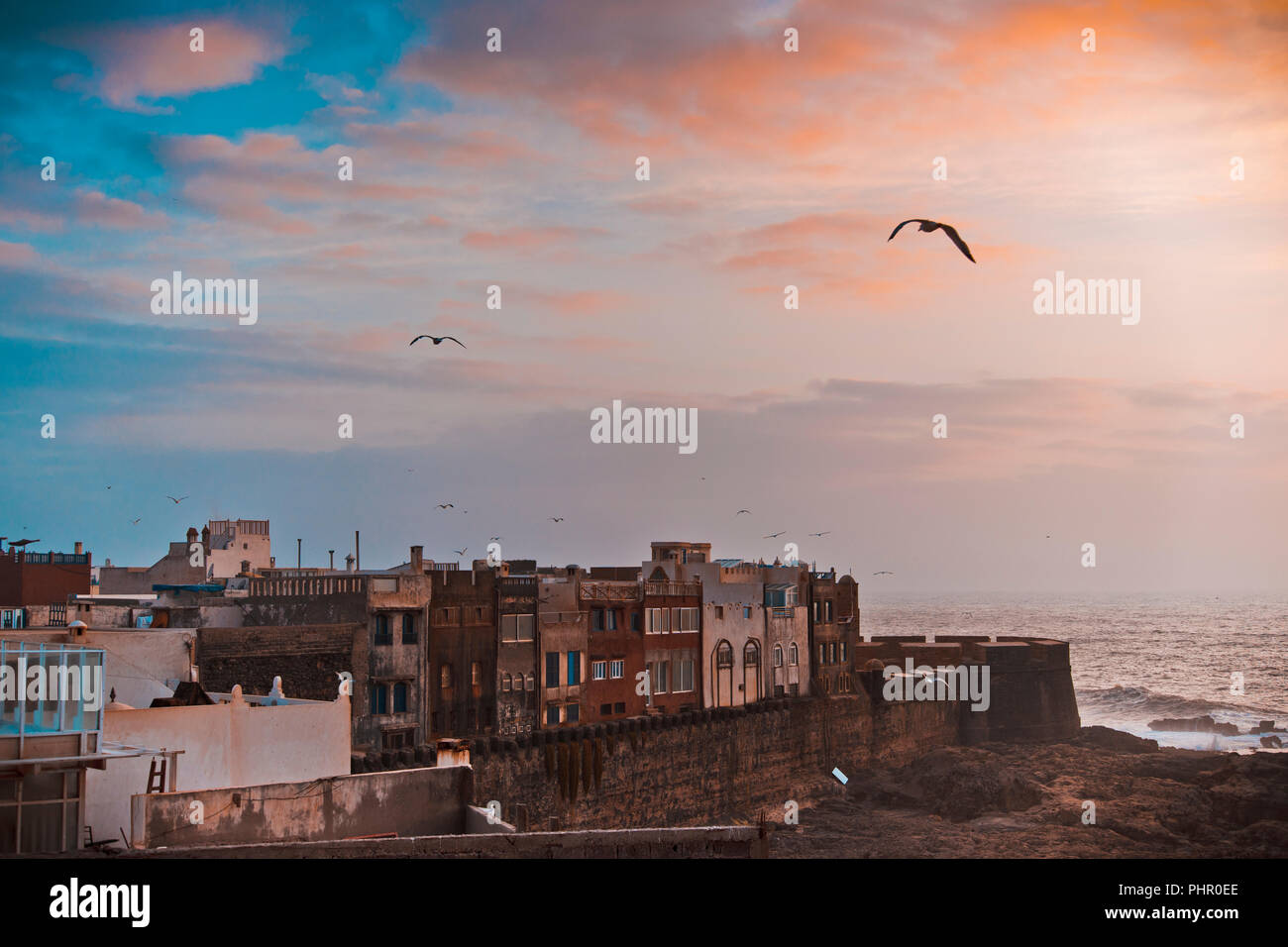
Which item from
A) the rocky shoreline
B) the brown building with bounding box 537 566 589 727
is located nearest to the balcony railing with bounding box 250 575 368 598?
the brown building with bounding box 537 566 589 727

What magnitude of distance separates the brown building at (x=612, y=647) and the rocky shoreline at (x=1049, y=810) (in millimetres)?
10140

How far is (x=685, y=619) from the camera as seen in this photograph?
6719 centimetres

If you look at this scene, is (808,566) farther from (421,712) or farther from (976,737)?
(421,712)

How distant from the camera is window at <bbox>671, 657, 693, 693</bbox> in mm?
66812

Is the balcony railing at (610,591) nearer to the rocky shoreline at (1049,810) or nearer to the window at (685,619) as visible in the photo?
the window at (685,619)

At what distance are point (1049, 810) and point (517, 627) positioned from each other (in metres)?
30.4

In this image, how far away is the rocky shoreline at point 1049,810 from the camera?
58.0m

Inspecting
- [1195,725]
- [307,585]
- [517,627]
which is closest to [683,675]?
[517,627]

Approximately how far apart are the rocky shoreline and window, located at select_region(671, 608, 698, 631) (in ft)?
37.4

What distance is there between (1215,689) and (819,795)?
9798 centimetres

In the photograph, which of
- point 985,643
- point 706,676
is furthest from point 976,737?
point 706,676

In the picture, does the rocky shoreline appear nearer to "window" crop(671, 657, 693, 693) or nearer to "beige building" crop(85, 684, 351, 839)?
"window" crop(671, 657, 693, 693)

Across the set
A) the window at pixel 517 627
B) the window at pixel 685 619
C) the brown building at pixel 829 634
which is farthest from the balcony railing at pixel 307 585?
the brown building at pixel 829 634
